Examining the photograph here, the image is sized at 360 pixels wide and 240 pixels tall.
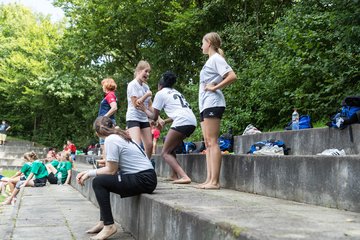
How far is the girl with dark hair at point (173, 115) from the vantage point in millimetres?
6285

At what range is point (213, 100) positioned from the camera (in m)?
5.55

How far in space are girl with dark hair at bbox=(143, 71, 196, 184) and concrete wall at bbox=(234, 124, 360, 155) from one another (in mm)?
1840

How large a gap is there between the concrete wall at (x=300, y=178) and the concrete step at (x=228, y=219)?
143 mm

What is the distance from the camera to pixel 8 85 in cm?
3703

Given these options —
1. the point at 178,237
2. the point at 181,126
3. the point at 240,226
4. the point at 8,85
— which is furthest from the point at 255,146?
the point at 8,85

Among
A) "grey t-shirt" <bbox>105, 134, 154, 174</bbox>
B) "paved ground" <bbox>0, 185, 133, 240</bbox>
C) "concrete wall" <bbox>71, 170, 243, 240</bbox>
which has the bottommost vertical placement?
"paved ground" <bbox>0, 185, 133, 240</bbox>

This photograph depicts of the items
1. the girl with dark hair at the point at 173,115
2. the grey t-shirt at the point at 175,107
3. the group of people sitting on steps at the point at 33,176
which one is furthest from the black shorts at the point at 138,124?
the group of people sitting on steps at the point at 33,176

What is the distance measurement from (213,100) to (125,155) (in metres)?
1.32

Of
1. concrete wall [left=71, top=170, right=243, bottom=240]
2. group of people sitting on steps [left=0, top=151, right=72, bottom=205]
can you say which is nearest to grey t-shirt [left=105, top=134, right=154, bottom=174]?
concrete wall [left=71, top=170, right=243, bottom=240]

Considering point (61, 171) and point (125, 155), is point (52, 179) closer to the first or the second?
point (61, 171)

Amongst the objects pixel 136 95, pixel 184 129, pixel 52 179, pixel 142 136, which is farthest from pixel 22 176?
pixel 184 129

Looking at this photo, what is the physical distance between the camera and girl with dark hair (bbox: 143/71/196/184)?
6.29 m

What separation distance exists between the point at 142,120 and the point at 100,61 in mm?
21542

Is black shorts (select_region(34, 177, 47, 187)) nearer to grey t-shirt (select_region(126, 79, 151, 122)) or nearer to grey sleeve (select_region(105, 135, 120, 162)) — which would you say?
grey t-shirt (select_region(126, 79, 151, 122))
